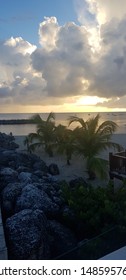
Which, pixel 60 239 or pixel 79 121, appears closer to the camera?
pixel 60 239

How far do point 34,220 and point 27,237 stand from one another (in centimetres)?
46

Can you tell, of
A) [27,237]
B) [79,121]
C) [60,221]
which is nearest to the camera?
[27,237]

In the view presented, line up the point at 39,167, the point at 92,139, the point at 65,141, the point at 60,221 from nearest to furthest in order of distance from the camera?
1. the point at 60,221
2. the point at 39,167
3. the point at 92,139
4. the point at 65,141

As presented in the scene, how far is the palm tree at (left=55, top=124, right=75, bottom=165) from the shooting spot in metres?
16.5

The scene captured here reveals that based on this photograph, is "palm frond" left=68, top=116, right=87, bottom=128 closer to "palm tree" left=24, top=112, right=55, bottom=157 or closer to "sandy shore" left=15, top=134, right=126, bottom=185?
"sandy shore" left=15, top=134, right=126, bottom=185

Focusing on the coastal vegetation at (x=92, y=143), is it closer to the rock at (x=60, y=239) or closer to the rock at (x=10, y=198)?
the rock at (x=10, y=198)

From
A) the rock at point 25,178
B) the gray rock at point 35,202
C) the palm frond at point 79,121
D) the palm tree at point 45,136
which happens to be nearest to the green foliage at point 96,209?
the gray rock at point 35,202

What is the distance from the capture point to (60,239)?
7.05 meters

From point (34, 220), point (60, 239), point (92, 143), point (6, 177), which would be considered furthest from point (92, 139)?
point (34, 220)

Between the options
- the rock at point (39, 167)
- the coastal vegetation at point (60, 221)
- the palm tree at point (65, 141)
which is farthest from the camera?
the palm tree at point (65, 141)

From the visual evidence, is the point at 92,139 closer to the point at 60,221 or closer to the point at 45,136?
the point at 45,136

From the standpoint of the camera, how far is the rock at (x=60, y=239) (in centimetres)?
684

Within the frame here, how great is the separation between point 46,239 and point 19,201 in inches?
71.9

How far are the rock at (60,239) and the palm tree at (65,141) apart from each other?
28.9 ft
